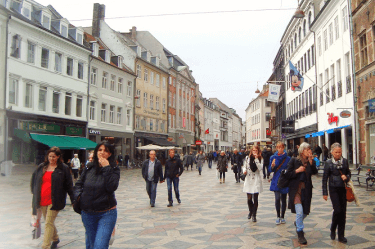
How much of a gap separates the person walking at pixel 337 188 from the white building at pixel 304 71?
23469 mm

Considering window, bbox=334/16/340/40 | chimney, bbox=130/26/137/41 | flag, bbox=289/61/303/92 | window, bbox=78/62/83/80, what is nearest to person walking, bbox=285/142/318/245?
flag, bbox=289/61/303/92

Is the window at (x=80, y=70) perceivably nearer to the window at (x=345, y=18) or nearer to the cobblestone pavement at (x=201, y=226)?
the cobblestone pavement at (x=201, y=226)

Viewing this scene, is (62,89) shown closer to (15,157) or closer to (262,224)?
(15,157)

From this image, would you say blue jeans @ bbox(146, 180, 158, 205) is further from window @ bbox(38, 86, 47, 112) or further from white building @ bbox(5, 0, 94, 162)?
window @ bbox(38, 86, 47, 112)

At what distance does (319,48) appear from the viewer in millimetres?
30109

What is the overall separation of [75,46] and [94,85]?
451 centimetres

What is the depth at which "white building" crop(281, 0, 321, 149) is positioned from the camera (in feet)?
105

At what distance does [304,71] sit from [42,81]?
24.2 m

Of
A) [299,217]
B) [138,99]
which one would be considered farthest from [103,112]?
[299,217]

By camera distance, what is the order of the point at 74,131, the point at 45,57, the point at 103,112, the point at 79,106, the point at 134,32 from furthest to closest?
the point at 134,32 → the point at 103,112 → the point at 79,106 → the point at 74,131 → the point at 45,57

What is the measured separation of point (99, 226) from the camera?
Result: 162 inches

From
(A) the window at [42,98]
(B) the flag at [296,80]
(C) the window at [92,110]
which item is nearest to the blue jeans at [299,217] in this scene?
(B) the flag at [296,80]

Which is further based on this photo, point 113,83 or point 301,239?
point 113,83

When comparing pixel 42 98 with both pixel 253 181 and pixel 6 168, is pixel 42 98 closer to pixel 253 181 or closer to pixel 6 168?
pixel 6 168
